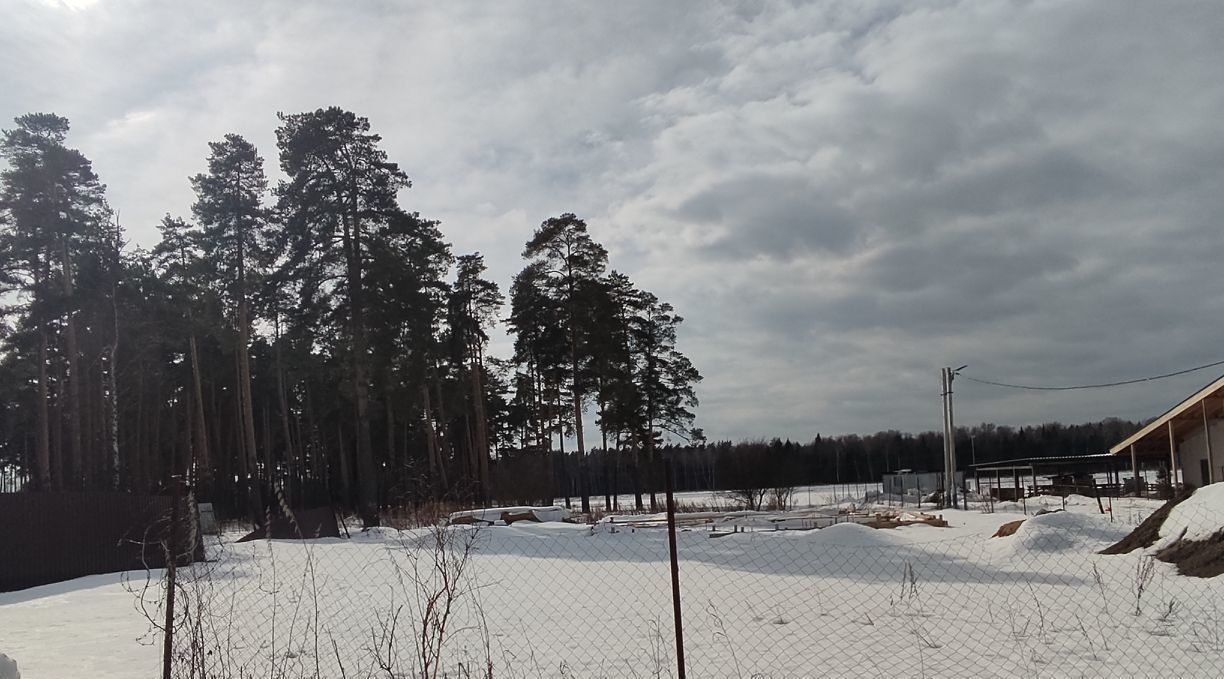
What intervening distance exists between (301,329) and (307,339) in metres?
0.49

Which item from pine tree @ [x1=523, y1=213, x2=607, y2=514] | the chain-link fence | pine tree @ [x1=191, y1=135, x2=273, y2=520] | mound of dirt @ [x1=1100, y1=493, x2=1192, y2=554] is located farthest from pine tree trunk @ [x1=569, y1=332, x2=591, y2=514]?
mound of dirt @ [x1=1100, y1=493, x2=1192, y2=554]

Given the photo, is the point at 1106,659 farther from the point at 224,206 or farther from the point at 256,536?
the point at 224,206

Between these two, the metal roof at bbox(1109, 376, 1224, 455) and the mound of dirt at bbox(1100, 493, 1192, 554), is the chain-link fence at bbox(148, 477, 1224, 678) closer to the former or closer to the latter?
the mound of dirt at bbox(1100, 493, 1192, 554)

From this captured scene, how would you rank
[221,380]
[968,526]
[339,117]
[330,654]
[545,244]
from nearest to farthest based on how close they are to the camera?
[330,654]
[968,526]
[339,117]
[545,244]
[221,380]

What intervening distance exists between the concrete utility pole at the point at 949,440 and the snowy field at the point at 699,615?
15268 millimetres

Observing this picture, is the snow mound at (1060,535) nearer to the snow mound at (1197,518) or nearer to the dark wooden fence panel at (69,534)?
the snow mound at (1197,518)

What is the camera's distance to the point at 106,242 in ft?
104

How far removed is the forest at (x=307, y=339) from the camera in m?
28.3

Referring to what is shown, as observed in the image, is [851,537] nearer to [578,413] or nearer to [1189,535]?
[1189,535]

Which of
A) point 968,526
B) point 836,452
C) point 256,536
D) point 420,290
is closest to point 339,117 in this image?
point 420,290

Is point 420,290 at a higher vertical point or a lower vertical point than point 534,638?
higher

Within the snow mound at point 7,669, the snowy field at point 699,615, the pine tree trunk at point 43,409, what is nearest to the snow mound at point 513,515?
the snowy field at point 699,615

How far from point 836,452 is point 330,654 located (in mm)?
101584

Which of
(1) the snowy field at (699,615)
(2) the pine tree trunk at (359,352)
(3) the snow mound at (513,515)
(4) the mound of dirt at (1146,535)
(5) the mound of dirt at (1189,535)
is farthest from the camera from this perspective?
(2) the pine tree trunk at (359,352)
